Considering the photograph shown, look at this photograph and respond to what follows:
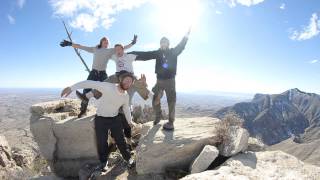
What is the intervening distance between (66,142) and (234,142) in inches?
267

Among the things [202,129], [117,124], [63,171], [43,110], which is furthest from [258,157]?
[43,110]

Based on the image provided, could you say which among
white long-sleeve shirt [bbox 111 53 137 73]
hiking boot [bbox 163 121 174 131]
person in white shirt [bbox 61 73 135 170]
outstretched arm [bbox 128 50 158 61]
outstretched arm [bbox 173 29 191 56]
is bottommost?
hiking boot [bbox 163 121 174 131]

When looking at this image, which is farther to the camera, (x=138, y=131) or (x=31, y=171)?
(x=31, y=171)

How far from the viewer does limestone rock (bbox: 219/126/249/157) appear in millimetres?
10516

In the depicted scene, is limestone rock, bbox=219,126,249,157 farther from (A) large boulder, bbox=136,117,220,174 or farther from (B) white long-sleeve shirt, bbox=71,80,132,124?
(B) white long-sleeve shirt, bbox=71,80,132,124

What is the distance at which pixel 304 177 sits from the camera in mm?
9000

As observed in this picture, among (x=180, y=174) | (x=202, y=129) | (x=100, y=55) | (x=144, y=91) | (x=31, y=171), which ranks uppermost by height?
(x=100, y=55)

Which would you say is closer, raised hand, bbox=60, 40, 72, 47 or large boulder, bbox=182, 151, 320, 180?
large boulder, bbox=182, 151, 320, 180

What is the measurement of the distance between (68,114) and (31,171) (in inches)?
184

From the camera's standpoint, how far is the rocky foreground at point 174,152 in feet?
30.9

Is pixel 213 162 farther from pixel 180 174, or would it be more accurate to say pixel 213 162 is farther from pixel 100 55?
pixel 100 55

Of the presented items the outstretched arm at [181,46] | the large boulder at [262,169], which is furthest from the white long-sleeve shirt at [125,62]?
the large boulder at [262,169]

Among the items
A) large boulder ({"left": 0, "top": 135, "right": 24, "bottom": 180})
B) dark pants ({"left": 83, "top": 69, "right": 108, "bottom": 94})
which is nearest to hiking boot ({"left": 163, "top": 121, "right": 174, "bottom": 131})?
dark pants ({"left": 83, "top": 69, "right": 108, "bottom": 94})

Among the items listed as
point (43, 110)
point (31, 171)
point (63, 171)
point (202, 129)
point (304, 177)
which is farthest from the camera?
point (31, 171)
